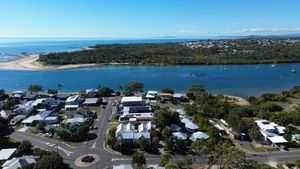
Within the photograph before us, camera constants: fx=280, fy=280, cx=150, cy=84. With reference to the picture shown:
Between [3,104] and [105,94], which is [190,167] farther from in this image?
[3,104]

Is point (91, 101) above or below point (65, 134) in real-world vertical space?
below

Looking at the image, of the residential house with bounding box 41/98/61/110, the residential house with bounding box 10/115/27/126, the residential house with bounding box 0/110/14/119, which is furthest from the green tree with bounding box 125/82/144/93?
the residential house with bounding box 0/110/14/119

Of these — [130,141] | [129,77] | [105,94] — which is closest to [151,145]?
[130,141]

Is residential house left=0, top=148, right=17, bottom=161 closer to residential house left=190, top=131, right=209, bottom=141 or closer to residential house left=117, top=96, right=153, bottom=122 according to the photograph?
residential house left=117, top=96, right=153, bottom=122

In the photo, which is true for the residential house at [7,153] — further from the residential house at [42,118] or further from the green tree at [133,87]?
the green tree at [133,87]

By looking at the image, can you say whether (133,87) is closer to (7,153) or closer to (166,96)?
(166,96)

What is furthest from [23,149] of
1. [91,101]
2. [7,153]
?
[91,101]

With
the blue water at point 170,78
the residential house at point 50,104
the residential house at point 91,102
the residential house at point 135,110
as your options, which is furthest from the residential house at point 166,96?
the residential house at point 50,104
